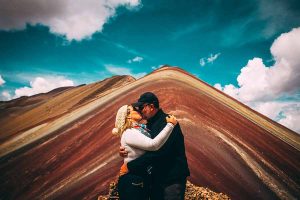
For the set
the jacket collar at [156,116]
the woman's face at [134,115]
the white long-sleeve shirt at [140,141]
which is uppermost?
the woman's face at [134,115]

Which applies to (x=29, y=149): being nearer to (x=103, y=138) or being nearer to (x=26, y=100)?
(x=103, y=138)

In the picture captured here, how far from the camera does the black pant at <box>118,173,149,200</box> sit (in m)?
3.47

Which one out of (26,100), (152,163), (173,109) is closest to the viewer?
(152,163)

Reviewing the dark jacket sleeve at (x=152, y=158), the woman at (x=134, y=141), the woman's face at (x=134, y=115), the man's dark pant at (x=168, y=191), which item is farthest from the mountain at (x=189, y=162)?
the woman's face at (x=134, y=115)

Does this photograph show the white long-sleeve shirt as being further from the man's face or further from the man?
the man's face

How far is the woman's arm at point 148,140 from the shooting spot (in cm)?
330

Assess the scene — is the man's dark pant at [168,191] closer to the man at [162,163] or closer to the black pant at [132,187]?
the man at [162,163]

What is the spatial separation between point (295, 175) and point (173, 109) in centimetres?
686

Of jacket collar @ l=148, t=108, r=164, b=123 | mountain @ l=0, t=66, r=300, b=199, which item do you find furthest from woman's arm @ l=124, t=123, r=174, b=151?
mountain @ l=0, t=66, r=300, b=199

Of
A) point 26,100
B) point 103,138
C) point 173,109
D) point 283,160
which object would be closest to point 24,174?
point 103,138

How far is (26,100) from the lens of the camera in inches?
5699

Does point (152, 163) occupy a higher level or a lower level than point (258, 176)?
higher

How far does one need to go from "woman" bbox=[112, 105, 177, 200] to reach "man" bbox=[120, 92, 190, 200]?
9cm

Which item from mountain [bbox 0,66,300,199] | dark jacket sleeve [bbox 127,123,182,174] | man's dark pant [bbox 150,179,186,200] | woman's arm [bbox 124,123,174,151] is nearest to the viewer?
woman's arm [bbox 124,123,174,151]
